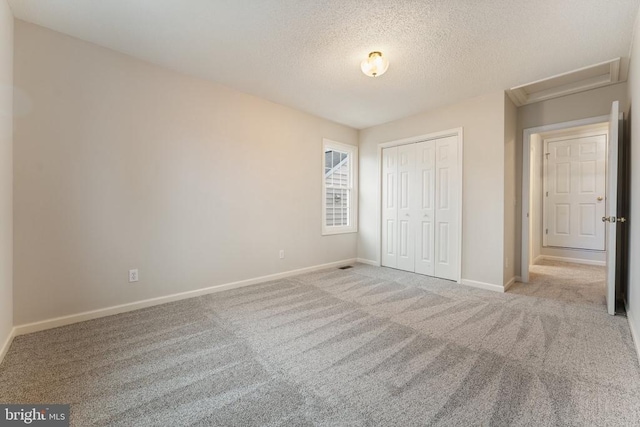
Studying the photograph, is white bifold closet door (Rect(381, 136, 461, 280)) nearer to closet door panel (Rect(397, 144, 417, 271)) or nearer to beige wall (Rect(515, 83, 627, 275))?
closet door panel (Rect(397, 144, 417, 271))

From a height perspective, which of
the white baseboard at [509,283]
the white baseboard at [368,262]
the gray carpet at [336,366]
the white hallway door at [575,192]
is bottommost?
the gray carpet at [336,366]

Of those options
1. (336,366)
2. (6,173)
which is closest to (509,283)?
(336,366)

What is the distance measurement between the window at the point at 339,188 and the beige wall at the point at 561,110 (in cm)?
253

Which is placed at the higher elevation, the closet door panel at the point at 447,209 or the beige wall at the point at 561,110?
the beige wall at the point at 561,110

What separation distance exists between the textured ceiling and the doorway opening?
1612mm

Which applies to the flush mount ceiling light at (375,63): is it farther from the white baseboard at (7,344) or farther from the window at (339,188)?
the white baseboard at (7,344)

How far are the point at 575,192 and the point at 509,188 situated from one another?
110 inches

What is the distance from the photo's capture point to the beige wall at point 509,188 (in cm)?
344

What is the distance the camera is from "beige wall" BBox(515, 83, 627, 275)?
3.20 m

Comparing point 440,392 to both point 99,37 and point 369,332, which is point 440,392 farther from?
point 99,37

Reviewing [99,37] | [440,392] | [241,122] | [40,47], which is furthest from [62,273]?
[440,392]

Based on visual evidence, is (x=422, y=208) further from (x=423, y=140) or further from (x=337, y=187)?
(x=337, y=187)

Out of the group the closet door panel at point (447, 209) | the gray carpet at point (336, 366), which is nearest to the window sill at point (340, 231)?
the closet door panel at point (447, 209)

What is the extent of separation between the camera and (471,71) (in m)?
2.88
